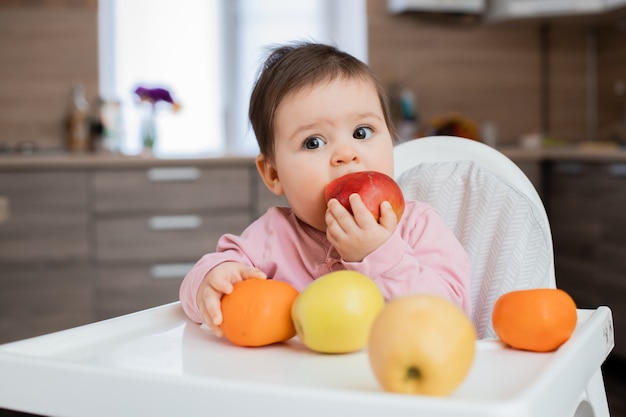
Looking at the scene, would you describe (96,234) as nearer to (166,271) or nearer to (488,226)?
(166,271)

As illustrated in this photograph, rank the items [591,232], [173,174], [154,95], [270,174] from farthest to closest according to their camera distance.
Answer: [154,95] → [173,174] → [591,232] → [270,174]

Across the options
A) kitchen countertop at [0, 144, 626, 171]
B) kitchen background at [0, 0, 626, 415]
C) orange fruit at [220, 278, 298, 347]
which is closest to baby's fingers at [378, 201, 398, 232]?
orange fruit at [220, 278, 298, 347]

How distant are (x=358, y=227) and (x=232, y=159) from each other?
262 centimetres

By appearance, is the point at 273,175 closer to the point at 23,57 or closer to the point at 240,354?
the point at 240,354

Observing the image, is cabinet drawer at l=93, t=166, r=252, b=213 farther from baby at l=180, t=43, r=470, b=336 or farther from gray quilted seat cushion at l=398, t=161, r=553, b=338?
baby at l=180, t=43, r=470, b=336

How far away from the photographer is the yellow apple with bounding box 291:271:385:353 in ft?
2.25

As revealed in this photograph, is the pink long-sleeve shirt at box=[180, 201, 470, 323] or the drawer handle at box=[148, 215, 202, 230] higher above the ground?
the pink long-sleeve shirt at box=[180, 201, 470, 323]

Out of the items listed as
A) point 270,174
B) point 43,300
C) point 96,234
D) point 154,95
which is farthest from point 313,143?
point 154,95

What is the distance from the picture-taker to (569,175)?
343cm

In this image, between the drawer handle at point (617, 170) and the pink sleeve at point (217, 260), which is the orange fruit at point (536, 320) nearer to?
the pink sleeve at point (217, 260)

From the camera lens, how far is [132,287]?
3.38 metres

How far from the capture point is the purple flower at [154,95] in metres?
3.67

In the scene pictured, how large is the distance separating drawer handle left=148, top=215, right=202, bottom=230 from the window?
2.13 feet

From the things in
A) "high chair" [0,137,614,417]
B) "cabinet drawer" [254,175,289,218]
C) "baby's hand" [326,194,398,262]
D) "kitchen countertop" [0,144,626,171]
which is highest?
"baby's hand" [326,194,398,262]
